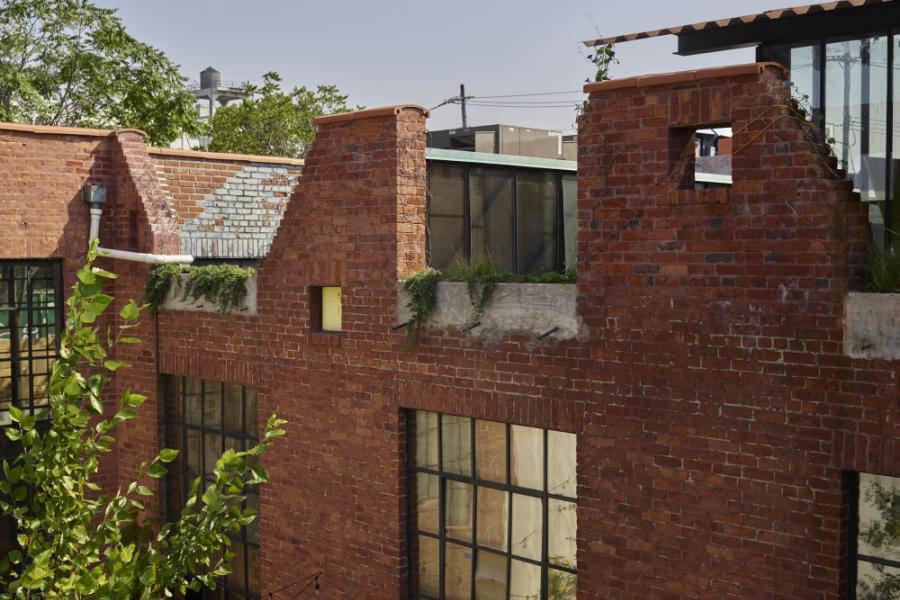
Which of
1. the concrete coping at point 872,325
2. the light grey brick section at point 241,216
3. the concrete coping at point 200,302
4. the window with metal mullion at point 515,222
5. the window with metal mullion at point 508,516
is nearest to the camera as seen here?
the concrete coping at point 872,325

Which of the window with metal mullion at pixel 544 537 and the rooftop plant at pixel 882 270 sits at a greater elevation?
the rooftop plant at pixel 882 270

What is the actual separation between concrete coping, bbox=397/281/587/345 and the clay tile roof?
2.81 metres

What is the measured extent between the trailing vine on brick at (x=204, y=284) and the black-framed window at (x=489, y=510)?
255 centimetres

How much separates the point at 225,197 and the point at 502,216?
358 cm

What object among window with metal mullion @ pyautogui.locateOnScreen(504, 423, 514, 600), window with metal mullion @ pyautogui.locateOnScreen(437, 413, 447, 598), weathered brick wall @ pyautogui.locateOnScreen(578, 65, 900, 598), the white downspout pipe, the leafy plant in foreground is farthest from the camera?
the white downspout pipe

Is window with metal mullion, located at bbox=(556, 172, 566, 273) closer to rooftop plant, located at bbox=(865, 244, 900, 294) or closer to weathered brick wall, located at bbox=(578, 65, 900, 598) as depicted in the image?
weathered brick wall, located at bbox=(578, 65, 900, 598)

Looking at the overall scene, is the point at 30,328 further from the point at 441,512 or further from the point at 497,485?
the point at 497,485

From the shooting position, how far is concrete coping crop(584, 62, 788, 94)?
682 centimetres

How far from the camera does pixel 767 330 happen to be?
6.86 meters

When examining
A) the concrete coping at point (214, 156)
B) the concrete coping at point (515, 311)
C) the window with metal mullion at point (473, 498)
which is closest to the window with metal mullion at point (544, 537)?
the window with metal mullion at point (473, 498)

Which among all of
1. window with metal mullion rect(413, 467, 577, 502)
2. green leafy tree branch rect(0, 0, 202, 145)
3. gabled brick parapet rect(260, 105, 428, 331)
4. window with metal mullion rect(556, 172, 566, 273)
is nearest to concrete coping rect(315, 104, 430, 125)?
gabled brick parapet rect(260, 105, 428, 331)

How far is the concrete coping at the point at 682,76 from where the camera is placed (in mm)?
6820

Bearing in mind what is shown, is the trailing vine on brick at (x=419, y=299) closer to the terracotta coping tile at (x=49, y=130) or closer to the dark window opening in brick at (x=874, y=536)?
the dark window opening in brick at (x=874, y=536)

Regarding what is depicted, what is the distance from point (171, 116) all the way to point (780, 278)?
2510 centimetres
